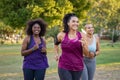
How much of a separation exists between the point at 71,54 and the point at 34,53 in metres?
0.98

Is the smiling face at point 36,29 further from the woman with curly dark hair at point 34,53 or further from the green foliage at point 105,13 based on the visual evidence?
the green foliage at point 105,13

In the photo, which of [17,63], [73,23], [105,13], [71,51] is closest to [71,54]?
[71,51]

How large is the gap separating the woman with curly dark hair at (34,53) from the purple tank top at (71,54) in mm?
724

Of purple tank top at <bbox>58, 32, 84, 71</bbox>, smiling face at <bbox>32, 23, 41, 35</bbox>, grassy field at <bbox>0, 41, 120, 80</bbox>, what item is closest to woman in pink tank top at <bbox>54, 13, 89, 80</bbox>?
purple tank top at <bbox>58, 32, 84, 71</bbox>

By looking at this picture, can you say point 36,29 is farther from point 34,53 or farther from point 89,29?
point 89,29

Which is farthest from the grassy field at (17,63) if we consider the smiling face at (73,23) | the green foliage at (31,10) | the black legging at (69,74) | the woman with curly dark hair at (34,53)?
the smiling face at (73,23)

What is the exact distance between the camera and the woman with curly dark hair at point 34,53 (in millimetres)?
6641

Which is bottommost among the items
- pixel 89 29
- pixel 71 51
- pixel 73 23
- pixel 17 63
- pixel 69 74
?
pixel 17 63

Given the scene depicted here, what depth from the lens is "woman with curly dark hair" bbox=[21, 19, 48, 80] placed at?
6.64m

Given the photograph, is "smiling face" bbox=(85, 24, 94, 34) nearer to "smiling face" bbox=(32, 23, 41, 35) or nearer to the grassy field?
"smiling face" bbox=(32, 23, 41, 35)

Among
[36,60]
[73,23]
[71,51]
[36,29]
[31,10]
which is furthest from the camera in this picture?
[31,10]

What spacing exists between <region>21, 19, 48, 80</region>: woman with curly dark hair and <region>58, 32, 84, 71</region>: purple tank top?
2.37ft

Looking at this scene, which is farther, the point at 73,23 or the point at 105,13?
the point at 105,13

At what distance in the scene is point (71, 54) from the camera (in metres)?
5.98
